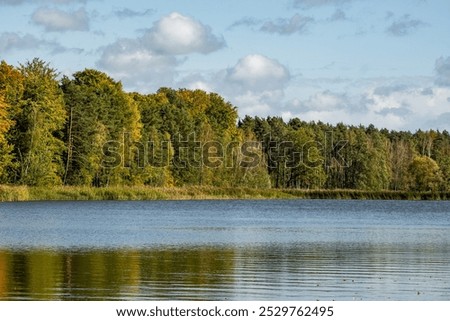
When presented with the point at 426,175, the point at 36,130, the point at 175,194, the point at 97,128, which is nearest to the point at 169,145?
the point at 175,194

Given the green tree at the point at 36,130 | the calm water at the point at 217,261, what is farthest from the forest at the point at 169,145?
the calm water at the point at 217,261

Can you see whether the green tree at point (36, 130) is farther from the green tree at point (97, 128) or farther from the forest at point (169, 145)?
the green tree at point (97, 128)

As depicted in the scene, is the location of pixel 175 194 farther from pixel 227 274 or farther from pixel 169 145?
pixel 227 274

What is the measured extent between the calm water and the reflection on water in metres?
0.03

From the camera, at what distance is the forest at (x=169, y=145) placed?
79.1m

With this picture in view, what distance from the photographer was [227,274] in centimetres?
2455

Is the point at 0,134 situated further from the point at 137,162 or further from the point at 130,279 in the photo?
the point at 130,279

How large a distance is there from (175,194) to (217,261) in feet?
214

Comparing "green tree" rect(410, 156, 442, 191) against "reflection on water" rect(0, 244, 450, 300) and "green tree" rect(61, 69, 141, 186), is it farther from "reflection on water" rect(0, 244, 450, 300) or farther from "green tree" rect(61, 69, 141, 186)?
"reflection on water" rect(0, 244, 450, 300)

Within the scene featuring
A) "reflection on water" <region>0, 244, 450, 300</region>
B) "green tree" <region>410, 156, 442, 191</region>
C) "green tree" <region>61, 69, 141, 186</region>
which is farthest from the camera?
"green tree" <region>410, 156, 442, 191</region>

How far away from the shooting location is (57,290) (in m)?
20.8

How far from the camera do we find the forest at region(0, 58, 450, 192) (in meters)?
79.1

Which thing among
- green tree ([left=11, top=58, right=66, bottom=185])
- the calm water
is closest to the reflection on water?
the calm water
